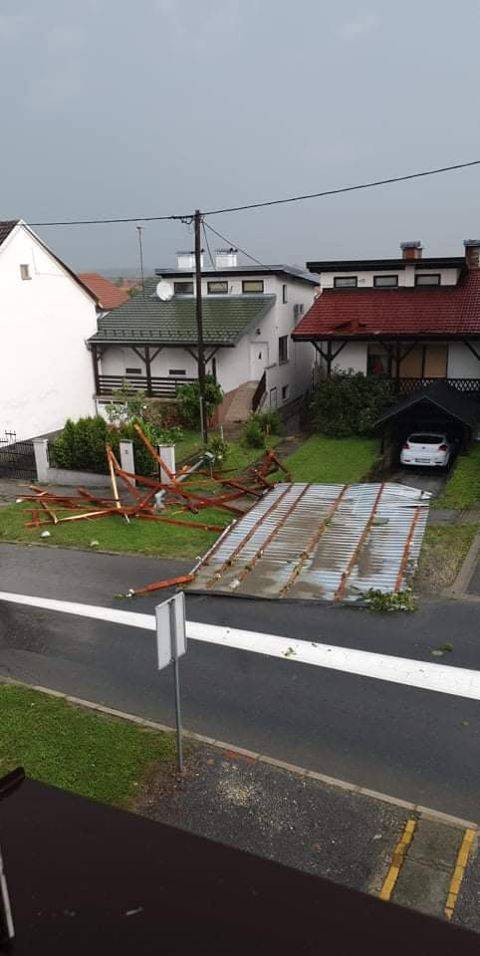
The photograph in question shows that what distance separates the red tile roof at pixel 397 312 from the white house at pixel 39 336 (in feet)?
35.2

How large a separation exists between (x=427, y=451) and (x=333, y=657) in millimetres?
13787

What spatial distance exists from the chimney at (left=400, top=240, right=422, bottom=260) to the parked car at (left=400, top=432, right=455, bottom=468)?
14.1 metres

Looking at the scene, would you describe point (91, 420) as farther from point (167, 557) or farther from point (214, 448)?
point (167, 557)

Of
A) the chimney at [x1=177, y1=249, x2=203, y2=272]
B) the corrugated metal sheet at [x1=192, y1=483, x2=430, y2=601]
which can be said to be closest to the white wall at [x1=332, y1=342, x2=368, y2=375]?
the chimney at [x1=177, y1=249, x2=203, y2=272]

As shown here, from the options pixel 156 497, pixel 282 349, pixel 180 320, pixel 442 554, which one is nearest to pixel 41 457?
pixel 156 497

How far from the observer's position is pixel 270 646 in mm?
11617

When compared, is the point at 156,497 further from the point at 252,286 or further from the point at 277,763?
the point at 252,286

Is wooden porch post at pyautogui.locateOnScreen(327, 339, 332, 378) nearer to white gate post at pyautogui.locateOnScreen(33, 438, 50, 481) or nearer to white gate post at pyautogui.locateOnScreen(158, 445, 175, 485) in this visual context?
white gate post at pyautogui.locateOnScreen(158, 445, 175, 485)

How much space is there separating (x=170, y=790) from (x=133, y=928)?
4.01 metres

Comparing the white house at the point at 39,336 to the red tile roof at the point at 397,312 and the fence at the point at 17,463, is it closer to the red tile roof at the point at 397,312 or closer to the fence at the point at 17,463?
the fence at the point at 17,463

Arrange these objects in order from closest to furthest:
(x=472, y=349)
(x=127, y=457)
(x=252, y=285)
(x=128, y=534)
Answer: (x=128, y=534) → (x=127, y=457) → (x=472, y=349) → (x=252, y=285)

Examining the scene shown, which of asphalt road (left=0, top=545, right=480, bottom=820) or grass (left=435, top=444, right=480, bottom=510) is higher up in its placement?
grass (left=435, top=444, right=480, bottom=510)

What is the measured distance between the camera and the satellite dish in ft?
116

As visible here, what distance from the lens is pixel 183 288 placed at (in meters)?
36.3
